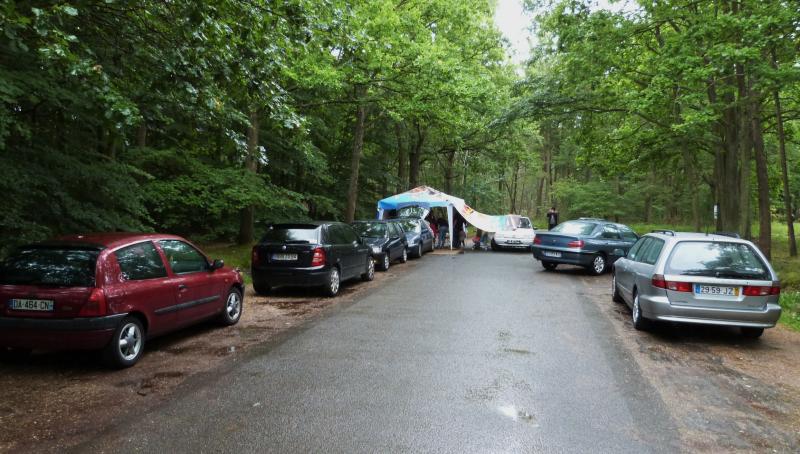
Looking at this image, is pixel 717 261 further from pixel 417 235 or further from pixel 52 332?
pixel 417 235

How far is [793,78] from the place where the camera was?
35.4ft

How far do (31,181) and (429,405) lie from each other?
6.87 meters

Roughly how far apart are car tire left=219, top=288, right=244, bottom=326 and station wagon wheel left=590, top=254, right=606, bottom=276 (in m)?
10.6

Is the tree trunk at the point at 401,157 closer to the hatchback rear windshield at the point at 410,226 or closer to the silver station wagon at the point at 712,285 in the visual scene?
the hatchback rear windshield at the point at 410,226

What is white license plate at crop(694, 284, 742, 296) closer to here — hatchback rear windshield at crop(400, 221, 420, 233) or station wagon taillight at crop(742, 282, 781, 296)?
station wagon taillight at crop(742, 282, 781, 296)

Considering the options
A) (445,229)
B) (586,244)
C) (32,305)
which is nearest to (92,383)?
(32,305)

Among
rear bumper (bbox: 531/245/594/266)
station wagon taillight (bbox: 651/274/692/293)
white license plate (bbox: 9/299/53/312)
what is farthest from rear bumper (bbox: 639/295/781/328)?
rear bumper (bbox: 531/245/594/266)

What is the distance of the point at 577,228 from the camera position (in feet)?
49.9

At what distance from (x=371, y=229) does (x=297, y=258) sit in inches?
261

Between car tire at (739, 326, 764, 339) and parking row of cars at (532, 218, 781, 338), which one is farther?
car tire at (739, 326, 764, 339)

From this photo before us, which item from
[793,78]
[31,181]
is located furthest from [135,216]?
[793,78]

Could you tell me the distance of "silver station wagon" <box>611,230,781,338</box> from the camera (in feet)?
22.3

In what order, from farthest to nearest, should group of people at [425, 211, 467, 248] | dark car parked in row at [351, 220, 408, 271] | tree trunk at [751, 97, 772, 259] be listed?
group of people at [425, 211, 467, 248]
dark car parked in row at [351, 220, 408, 271]
tree trunk at [751, 97, 772, 259]

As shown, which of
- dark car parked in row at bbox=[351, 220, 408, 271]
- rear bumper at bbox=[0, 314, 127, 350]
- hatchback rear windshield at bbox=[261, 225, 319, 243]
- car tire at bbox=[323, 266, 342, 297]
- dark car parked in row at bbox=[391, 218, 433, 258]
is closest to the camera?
rear bumper at bbox=[0, 314, 127, 350]
